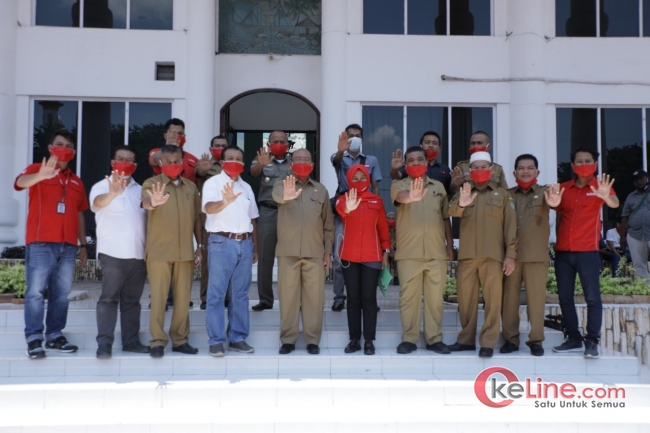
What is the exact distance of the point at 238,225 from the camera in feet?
17.6

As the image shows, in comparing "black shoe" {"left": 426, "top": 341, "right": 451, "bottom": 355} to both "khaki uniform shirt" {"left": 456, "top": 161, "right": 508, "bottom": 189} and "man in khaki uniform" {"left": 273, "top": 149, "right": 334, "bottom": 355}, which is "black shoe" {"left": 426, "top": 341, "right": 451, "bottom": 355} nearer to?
"man in khaki uniform" {"left": 273, "top": 149, "right": 334, "bottom": 355}

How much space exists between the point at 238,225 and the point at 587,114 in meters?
7.83

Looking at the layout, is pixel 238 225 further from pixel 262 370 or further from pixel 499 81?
pixel 499 81

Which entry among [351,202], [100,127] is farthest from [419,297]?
[100,127]

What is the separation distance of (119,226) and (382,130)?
6.08m

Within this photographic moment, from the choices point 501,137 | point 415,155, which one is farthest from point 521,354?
point 501,137

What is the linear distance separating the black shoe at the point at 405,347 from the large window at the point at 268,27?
6.68m

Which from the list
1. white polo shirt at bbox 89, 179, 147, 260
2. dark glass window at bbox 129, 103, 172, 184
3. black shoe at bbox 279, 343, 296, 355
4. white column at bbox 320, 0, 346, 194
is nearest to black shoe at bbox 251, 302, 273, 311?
black shoe at bbox 279, 343, 296, 355

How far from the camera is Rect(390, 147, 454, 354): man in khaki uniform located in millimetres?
5500

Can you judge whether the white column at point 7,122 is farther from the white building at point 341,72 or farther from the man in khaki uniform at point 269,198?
the man in khaki uniform at point 269,198

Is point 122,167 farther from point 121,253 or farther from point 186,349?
point 186,349

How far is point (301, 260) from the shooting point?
554cm

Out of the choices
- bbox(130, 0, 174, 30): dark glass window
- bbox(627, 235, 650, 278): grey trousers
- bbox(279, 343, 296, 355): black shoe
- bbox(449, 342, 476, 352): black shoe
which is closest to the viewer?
bbox(279, 343, 296, 355): black shoe

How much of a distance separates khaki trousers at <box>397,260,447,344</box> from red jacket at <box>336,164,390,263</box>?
340 millimetres
